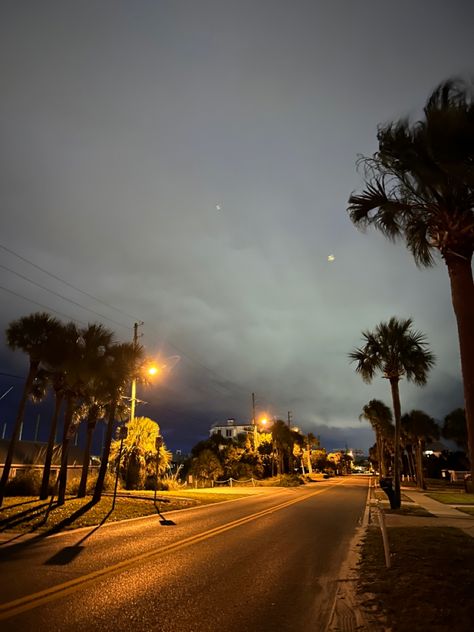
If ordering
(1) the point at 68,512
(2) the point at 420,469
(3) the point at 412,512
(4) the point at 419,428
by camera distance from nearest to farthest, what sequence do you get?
1. (1) the point at 68,512
2. (3) the point at 412,512
3. (2) the point at 420,469
4. (4) the point at 419,428

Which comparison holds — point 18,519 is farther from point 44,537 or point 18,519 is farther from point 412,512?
point 412,512

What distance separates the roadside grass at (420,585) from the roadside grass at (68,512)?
8834 mm

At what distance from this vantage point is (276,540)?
11.5 meters

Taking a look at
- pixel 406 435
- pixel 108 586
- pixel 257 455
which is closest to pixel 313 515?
pixel 108 586

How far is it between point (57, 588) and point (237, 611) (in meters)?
2.79

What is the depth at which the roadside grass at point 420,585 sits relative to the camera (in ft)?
16.2

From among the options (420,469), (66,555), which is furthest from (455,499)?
(66,555)

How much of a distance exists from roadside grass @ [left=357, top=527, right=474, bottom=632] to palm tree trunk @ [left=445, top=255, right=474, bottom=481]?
1.72 m

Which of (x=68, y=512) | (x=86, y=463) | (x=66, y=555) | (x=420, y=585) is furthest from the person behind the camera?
(x=86, y=463)

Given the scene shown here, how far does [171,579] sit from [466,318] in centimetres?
668

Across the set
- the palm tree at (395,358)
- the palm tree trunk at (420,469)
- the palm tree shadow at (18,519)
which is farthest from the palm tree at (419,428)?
the palm tree shadow at (18,519)

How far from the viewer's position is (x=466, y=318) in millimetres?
7195

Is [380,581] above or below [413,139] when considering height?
below

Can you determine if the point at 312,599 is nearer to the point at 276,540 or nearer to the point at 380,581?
the point at 380,581
